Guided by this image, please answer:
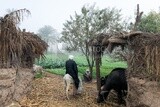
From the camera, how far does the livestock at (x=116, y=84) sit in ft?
43.8

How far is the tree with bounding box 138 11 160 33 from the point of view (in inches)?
868

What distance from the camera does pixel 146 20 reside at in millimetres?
23312

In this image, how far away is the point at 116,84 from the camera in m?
13.5

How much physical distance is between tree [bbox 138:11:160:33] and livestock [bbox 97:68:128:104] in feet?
27.9

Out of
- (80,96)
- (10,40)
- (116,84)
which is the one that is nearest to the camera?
(10,40)

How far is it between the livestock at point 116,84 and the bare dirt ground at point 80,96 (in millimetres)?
312

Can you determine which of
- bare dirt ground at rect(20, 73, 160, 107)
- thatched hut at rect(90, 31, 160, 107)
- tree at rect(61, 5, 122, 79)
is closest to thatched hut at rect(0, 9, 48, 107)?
bare dirt ground at rect(20, 73, 160, 107)

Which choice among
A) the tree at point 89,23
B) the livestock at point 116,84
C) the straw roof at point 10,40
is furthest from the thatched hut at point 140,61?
the tree at point 89,23

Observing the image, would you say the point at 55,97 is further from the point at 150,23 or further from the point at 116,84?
the point at 150,23

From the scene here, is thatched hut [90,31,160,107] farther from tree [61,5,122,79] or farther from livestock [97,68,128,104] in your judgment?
tree [61,5,122,79]

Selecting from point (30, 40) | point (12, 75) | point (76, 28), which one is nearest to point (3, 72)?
point (12, 75)

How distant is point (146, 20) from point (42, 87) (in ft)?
31.6

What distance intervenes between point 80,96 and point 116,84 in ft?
6.80

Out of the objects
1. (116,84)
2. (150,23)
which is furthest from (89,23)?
(116,84)
